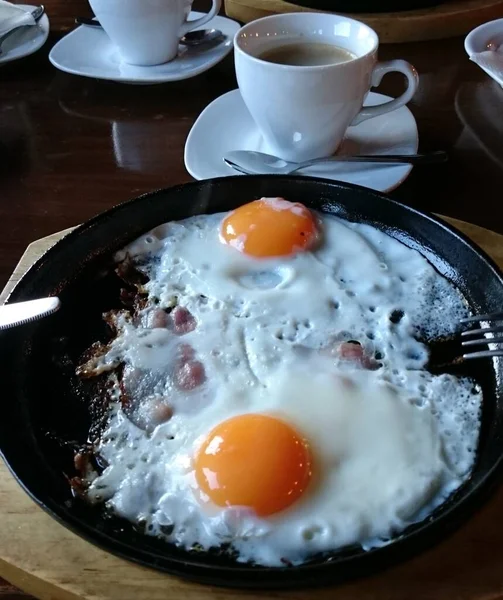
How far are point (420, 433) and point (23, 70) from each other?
4.67 feet

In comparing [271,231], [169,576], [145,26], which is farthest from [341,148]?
[169,576]

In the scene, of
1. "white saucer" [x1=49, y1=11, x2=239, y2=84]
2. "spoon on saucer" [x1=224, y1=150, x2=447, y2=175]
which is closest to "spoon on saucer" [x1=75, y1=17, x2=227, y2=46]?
"white saucer" [x1=49, y1=11, x2=239, y2=84]

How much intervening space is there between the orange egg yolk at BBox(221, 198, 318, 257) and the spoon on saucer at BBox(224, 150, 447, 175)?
0.57ft

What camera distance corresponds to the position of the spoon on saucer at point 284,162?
45.6 inches

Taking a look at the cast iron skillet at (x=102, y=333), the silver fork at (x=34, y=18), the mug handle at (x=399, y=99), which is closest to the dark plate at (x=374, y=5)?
the mug handle at (x=399, y=99)

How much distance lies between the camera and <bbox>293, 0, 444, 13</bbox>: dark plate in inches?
69.2

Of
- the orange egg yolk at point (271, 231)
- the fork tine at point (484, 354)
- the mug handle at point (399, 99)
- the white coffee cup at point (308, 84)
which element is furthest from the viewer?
the mug handle at point (399, 99)

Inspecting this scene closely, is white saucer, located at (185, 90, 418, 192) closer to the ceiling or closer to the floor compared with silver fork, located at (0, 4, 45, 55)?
closer to the floor

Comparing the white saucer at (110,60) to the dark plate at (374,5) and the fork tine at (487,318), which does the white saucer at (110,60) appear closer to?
the dark plate at (374,5)

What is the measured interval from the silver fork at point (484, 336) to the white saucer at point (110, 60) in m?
0.97

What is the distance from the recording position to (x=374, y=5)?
178cm

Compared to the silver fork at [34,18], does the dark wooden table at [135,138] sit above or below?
below

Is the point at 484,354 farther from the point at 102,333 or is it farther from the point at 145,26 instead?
the point at 145,26

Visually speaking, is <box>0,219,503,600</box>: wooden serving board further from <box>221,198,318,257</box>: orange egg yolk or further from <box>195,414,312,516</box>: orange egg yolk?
<box>221,198,318,257</box>: orange egg yolk
